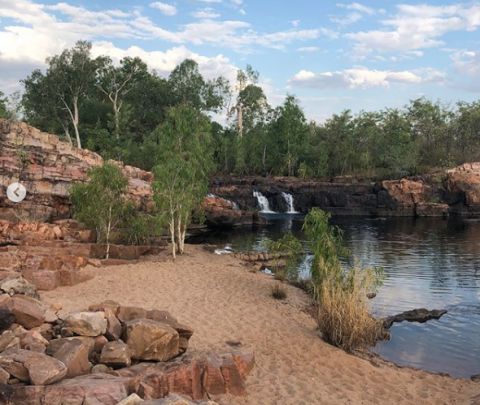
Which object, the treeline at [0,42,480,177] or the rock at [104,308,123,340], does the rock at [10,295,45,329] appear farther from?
the treeline at [0,42,480,177]

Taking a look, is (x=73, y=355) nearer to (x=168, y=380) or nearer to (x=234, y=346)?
(x=168, y=380)

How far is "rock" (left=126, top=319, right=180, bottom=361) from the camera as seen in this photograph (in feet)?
27.7

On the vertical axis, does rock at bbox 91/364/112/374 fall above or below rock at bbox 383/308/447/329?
above

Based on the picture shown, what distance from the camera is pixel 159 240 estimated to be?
2592cm

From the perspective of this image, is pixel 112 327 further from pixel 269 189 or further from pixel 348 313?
pixel 269 189

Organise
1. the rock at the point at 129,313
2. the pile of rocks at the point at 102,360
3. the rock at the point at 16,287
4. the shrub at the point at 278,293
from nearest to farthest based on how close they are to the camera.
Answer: the pile of rocks at the point at 102,360, the rock at the point at 129,313, the rock at the point at 16,287, the shrub at the point at 278,293

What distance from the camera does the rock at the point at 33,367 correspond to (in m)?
6.58

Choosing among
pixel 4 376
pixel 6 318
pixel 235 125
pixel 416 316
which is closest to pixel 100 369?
pixel 4 376

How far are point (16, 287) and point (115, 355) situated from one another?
4.74 m

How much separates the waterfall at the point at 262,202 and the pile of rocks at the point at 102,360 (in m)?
43.4

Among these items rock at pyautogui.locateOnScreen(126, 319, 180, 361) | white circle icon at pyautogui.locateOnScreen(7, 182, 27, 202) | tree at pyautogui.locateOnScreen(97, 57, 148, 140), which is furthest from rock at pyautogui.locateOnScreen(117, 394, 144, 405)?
tree at pyautogui.locateOnScreen(97, 57, 148, 140)

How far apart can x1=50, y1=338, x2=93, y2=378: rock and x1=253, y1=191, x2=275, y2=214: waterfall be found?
4514cm

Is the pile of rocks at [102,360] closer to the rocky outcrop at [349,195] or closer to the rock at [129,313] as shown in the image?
the rock at [129,313]

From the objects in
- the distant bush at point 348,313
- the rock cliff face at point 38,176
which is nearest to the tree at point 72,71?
the rock cliff face at point 38,176
